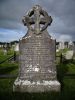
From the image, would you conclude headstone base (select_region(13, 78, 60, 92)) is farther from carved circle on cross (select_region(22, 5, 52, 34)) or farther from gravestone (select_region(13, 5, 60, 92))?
carved circle on cross (select_region(22, 5, 52, 34))

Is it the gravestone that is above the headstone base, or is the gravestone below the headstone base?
above

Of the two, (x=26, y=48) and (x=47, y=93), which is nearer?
(x=47, y=93)

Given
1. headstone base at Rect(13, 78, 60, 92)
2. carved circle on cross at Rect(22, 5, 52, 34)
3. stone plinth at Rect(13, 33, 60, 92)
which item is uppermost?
carved circle on cross at Rect(22, 5, 52, 34)

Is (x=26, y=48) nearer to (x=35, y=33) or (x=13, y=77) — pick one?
(x=35, y=33)

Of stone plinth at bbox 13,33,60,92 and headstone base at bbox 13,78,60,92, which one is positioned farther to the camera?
stone plinth at bbox 13,33,60,92

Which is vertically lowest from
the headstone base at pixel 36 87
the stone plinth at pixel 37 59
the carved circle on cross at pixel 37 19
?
the headstone base at pixel 36 87

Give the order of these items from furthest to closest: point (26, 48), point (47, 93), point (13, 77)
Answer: point (13, 77), point (26, 48), point (47, 93)

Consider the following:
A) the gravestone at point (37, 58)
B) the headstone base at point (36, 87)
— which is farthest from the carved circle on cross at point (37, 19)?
the headstone base at point (36, 87)

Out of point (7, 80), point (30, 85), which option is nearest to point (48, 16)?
point (30, 85)

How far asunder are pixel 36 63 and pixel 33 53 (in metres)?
0.43

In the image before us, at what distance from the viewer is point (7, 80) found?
11.1 m

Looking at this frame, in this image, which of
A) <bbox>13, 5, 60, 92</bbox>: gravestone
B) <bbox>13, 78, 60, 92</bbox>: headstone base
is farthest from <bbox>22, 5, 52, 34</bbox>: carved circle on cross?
<bbox>13, 78, 60, 92</bbox>: headstone base

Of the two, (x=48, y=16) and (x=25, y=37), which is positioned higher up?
(x=48, y=16)

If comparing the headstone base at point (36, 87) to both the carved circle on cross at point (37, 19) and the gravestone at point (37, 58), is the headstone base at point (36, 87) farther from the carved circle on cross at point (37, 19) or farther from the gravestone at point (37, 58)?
the carved circle on cross at point (37, 19)
